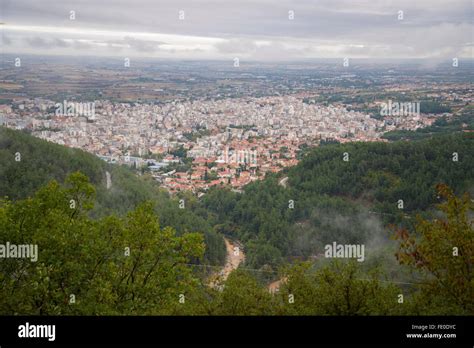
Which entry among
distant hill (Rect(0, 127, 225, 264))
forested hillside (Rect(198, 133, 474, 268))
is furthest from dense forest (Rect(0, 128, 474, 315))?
distant hill (Rect(0, 127, 225, 264))

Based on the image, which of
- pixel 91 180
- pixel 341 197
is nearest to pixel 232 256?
pixel 341 197

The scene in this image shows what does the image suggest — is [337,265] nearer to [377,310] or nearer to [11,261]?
[377,310]

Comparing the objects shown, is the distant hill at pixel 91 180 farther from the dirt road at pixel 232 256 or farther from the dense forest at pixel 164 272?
the dense forest at pixel 164 272

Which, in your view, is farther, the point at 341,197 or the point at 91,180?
the point at 341,197

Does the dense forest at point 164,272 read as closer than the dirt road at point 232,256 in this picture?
Yes
